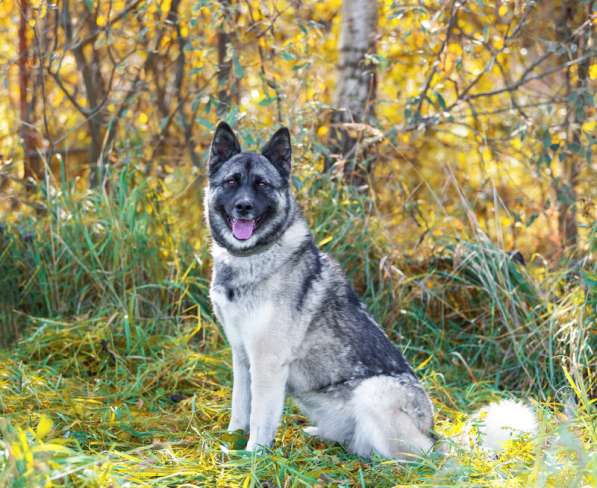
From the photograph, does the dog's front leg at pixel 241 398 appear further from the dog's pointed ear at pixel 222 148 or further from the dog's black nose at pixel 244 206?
the dog's pointed ear at pixel 222 148

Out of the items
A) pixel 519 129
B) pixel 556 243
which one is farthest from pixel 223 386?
pixel 556 243

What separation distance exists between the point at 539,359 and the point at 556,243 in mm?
1712

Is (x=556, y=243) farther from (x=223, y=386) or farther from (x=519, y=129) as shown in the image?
(x=223, y=386)

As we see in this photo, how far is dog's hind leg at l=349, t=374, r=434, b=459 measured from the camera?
3.15m

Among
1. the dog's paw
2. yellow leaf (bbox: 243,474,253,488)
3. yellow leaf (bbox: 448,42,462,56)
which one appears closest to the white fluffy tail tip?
the dog's paw

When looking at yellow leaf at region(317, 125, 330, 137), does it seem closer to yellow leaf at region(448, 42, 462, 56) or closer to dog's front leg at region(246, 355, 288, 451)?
yellow leaf at region(448, 42, 462, 56)

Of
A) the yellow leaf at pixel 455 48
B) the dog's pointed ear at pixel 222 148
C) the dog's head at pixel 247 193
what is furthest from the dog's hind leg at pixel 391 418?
the yellow leaf at pixel 455 48

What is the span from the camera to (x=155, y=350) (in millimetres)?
4371

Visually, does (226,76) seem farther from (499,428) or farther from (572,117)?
(499,428)

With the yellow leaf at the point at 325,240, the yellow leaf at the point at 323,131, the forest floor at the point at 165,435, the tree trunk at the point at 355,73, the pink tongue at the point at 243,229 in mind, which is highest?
the tree trunk at the point at 355,73

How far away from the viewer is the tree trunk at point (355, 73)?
18.0ft

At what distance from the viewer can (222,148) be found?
3533mm

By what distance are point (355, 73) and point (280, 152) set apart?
88.7 inches

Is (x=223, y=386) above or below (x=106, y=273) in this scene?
below
